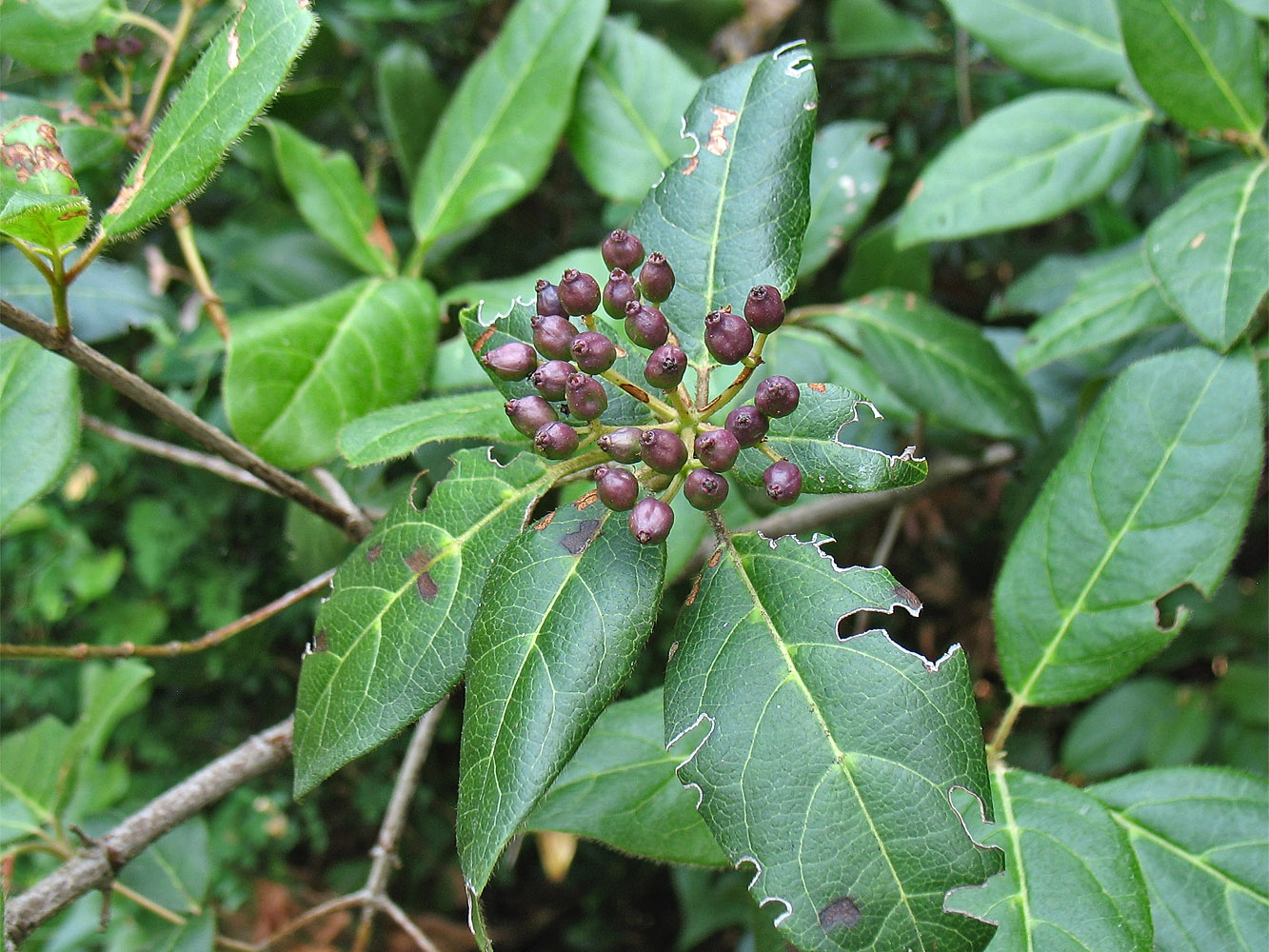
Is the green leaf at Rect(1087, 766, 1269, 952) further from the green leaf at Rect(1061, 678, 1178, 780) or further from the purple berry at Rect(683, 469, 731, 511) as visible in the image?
the green leaf at Rect(1061, 678, 1178, 780)

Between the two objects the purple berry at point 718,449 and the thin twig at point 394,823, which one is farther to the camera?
the thin twig at point 394,823

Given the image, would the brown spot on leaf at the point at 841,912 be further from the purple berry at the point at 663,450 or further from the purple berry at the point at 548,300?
the purple berry at the point at 548,300

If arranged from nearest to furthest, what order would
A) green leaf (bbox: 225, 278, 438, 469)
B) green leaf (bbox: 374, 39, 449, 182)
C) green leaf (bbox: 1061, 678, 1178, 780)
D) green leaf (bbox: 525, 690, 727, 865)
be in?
1. green leaf (bbox: 525, 690, 727, 865)
2. green leaf (bbox: 225, 278, 438, 469)
3. green leaf (bbox: 374, 39, 449, 182)
4. green leaf (bbox: 1061, 678, 1178, 780)

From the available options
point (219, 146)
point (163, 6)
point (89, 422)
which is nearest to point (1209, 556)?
point (219, 146)

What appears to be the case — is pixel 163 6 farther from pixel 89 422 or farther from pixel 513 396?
pixel 513 396

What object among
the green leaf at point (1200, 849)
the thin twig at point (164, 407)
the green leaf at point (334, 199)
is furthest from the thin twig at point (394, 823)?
the green leaf at point (1200, 849)

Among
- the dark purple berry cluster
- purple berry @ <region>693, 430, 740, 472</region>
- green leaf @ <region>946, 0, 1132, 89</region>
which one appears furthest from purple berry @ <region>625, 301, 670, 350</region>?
green leaf @ <region>946, 0, 1132, 89</region>
